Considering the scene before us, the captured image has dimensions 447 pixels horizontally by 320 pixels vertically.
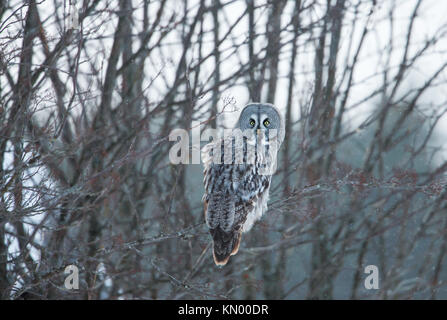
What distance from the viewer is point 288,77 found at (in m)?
7.39

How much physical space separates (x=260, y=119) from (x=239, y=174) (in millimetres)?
471

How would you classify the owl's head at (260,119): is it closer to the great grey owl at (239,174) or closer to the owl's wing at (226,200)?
the great grey owl at (239,174)

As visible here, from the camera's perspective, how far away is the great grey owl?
142 inches

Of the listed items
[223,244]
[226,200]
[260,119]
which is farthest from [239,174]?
[223,244]

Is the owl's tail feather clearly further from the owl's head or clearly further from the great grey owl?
the owl's head

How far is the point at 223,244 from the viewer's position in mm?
3545

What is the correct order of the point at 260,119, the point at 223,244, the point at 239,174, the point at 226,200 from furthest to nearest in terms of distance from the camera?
1. the point at 260,119
2. the point at 239,174
3. the point at 226,200
4. the point at 223,244

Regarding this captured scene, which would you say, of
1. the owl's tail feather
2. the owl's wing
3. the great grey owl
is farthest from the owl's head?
the owl's tail feather

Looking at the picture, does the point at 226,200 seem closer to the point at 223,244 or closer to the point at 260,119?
the point at 223,244

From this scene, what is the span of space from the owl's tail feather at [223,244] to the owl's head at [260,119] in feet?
3.03

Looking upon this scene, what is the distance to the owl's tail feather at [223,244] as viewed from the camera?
3504mm

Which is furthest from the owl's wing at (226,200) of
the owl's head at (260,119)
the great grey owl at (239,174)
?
the owl's head at (260,119)
